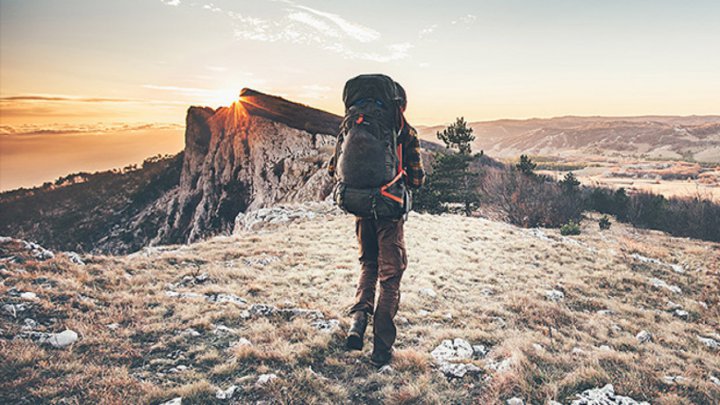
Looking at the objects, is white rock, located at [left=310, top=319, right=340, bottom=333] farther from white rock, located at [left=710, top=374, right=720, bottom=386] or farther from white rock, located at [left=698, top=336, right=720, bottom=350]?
white rock, located at [left=698, top=336, right=720, bottom=350]

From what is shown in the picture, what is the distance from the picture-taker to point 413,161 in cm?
393

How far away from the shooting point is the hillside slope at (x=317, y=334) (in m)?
3.16

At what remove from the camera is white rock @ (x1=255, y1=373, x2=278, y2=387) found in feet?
10.3

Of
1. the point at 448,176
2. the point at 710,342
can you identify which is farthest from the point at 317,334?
the point at 448,176

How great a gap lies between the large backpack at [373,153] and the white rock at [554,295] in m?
5.36

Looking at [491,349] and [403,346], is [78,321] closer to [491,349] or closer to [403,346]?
[403,346]

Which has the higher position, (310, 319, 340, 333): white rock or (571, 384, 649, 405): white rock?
(310, 319, 340, 333): white rock

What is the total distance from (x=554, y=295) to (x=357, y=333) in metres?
5.62

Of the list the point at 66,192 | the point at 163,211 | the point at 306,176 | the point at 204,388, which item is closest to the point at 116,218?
the point at 163,211

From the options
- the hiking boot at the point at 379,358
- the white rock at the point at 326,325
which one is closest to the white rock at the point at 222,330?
the white rock at the point at 326,325

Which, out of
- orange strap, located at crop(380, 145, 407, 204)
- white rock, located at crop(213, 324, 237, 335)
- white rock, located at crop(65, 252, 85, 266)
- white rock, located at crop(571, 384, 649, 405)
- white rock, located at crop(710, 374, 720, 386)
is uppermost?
orange strap, located at crop(380, 145, 407, 204)

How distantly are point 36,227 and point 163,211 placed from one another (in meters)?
17.7

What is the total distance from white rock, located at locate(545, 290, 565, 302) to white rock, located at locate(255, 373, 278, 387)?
6240 mm

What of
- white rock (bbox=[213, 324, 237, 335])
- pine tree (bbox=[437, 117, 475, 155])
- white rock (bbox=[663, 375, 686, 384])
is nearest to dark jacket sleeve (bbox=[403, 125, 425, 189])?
white rock (bbox=[213, 324, 237, 335])
